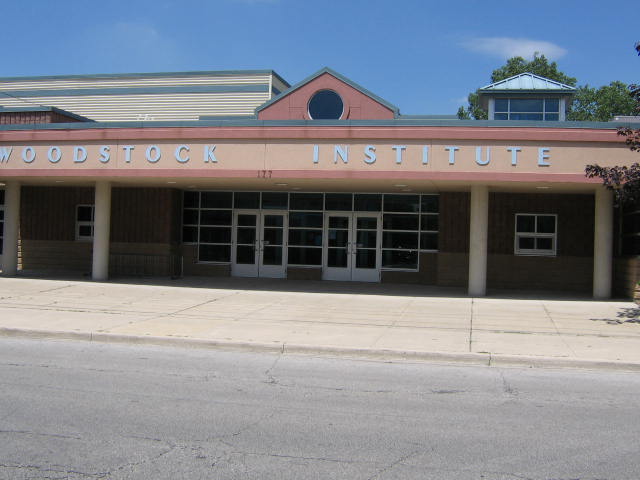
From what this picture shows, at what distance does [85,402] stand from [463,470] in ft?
13.2

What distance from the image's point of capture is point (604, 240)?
1622cm

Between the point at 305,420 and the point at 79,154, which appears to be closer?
the point at 305,420

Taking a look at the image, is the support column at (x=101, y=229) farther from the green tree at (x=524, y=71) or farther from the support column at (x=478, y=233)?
the green tree at (x=524, y=71)

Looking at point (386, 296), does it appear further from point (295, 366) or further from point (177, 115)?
point (177, 115)

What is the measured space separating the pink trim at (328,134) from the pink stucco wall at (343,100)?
317 inches

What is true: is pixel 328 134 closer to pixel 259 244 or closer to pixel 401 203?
pixel 401 203

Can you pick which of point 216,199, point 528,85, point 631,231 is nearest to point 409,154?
point 631,231

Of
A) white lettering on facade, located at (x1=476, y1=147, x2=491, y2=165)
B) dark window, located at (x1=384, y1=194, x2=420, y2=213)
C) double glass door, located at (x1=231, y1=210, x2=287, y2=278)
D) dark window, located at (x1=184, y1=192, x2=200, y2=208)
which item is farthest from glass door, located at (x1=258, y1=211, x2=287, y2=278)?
white lettering on facade, located at (x1=476, y1=147, x2=491, y2=165)

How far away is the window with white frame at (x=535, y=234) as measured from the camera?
1892cm

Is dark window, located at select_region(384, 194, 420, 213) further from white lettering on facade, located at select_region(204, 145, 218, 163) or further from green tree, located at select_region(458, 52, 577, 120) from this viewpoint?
green tree, located at select_region(458, 52, 577, 120)

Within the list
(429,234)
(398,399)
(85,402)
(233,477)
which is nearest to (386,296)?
(429,234)

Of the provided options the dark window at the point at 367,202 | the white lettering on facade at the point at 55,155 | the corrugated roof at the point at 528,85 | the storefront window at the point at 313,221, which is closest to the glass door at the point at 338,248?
the storefront window at the point at 313,221

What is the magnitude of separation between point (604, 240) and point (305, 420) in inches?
502

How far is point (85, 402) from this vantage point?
259 inches
